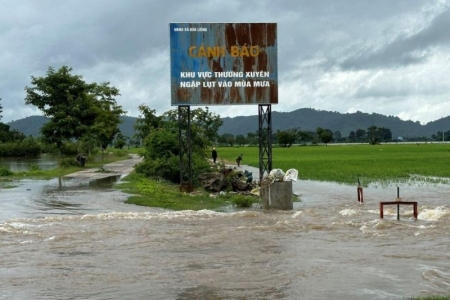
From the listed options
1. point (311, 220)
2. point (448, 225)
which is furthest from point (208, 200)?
point (448, 225)

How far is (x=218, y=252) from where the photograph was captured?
12.6 meters

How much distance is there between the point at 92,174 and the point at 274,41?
52.2 feet

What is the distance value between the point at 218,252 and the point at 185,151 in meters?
19.6

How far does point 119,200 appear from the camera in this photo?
22.2m

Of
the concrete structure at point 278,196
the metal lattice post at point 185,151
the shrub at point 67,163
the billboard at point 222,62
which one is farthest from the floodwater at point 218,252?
the shrub at point 67,163

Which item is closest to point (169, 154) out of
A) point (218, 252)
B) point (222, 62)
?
point (222, 62)

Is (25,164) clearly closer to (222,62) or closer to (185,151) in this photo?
(185,151)

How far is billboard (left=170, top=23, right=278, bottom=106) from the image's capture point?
2384 centimetres

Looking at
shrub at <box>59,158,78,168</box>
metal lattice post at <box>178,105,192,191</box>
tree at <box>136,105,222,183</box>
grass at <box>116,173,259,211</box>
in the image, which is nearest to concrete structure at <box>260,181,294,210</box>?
grass at <box>116,173,259,211</box>

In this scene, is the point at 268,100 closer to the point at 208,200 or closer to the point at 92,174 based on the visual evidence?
the point at 208,200

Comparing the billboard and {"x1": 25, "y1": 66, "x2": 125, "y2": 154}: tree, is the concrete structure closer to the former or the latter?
the billboard

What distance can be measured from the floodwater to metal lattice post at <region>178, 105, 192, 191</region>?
187 inches

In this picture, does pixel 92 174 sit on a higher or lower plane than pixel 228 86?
lower

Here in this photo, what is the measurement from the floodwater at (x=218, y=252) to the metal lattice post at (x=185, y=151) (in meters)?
4.74
